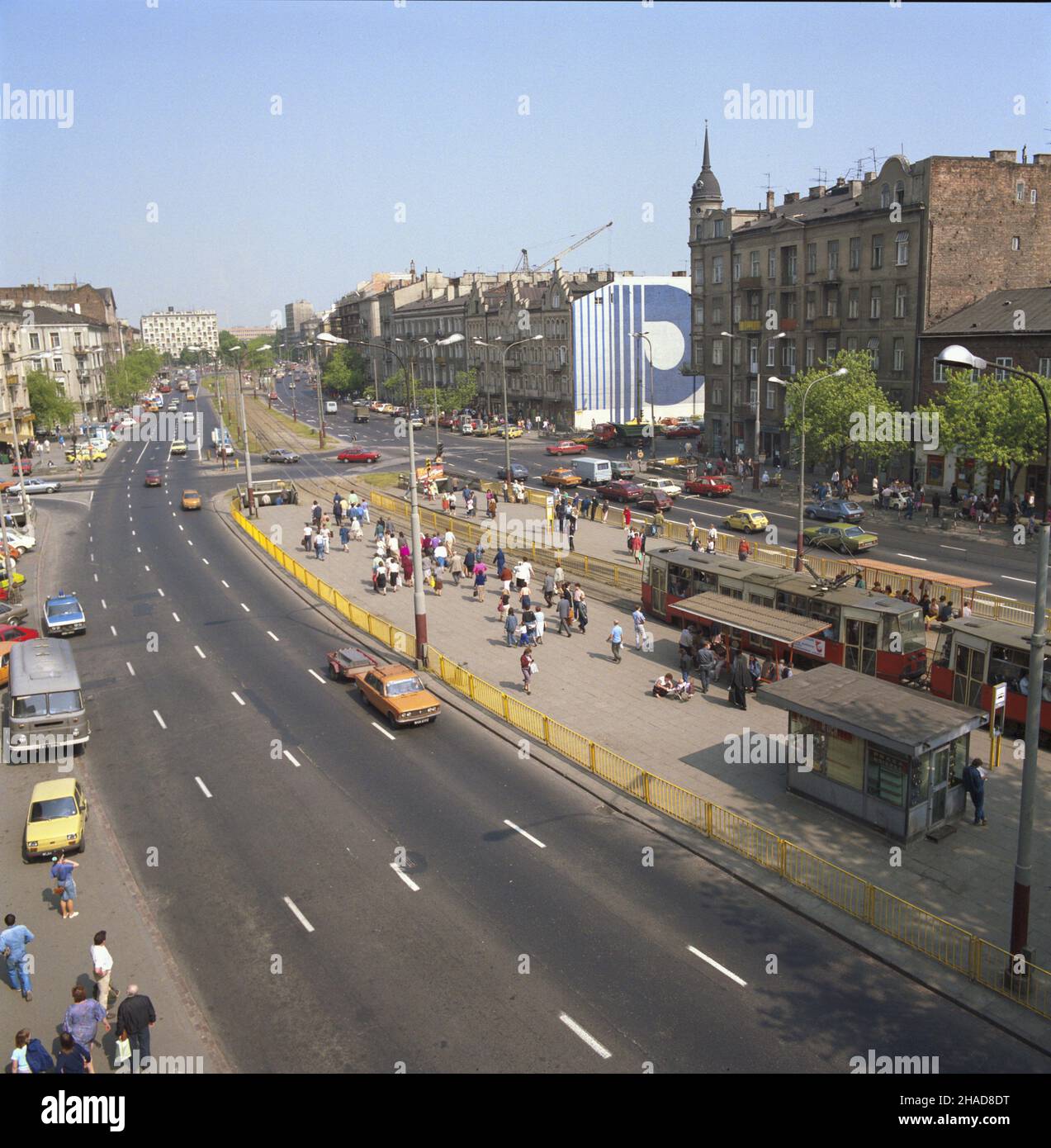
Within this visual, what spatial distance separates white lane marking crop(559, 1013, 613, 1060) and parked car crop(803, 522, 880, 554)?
32.4m

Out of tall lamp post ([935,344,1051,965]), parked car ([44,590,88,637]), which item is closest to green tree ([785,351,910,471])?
parked car ([44,590,88,637])

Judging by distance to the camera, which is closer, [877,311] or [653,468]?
[877,311]

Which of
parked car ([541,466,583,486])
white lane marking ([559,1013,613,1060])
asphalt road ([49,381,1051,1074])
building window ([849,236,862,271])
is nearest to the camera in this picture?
white lane marking ([559,1013,613,1060])

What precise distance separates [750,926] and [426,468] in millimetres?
51027

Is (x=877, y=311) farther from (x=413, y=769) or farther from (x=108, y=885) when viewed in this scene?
(x=108, y=885)

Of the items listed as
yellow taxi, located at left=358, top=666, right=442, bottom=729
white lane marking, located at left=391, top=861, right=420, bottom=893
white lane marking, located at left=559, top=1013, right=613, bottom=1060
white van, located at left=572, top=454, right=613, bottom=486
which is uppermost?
white van, located at left=572, top=454, right=613, bottom=486

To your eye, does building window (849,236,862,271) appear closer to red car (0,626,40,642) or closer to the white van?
the white van


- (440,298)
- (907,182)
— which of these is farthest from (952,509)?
(440,298)

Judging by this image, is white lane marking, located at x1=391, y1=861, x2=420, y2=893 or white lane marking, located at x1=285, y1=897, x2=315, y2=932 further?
white lane marking, located at x1=391, y1=861, x2=420, y2=893

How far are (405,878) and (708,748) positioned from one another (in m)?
8.33

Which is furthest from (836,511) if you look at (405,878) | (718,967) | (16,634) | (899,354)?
(718,967)

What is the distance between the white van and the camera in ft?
208

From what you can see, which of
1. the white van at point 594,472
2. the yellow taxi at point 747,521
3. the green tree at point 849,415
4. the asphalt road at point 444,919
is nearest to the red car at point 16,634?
the asphalt road at point 444,919
